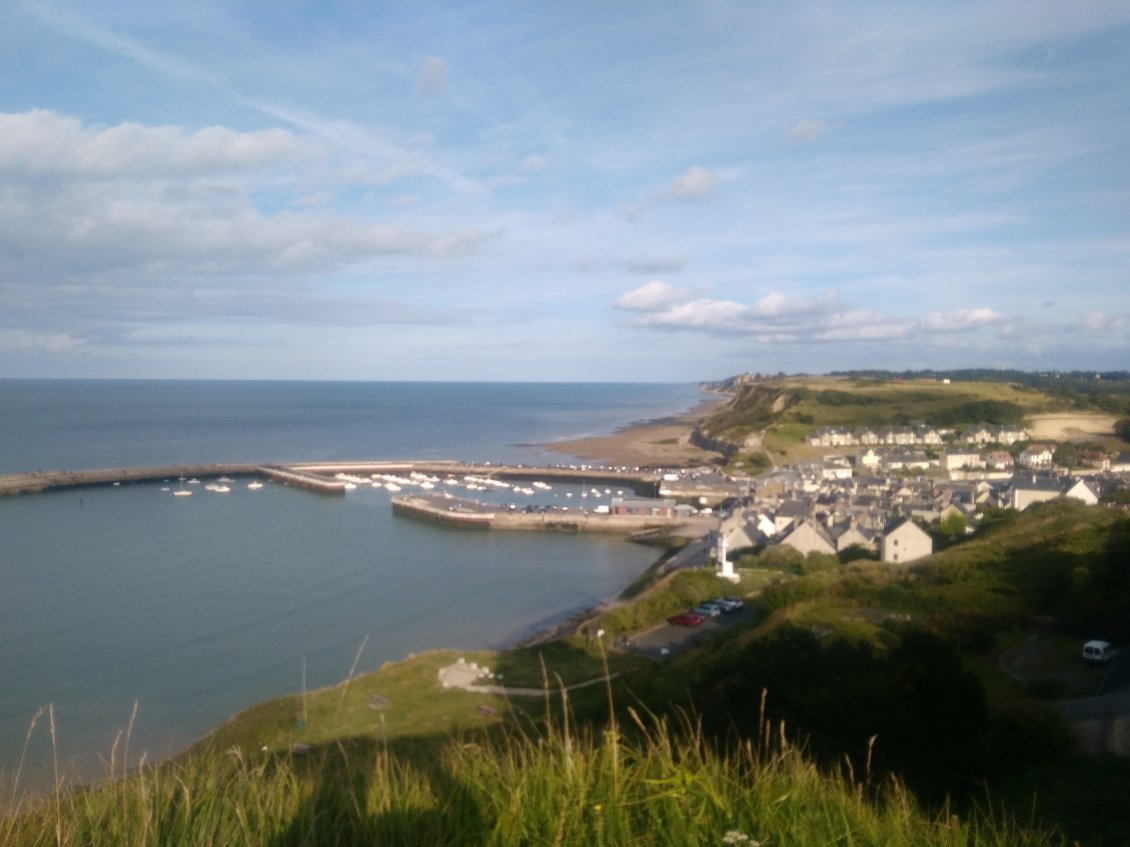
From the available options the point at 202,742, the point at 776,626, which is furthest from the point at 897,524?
the point at 202,742

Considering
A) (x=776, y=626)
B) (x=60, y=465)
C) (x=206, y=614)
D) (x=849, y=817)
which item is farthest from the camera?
(x=60, y=465)

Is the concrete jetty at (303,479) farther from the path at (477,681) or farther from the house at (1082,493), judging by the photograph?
the house at (1082,493)

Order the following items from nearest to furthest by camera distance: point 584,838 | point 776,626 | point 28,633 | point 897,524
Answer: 1. point 584,838
2. point 776,626
3. point 28,633
4. point 897,524

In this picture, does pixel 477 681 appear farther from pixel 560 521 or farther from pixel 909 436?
pixel 909 436

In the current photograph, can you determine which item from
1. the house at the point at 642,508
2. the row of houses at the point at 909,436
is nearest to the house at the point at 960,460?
the row of houses at the point at 909,436

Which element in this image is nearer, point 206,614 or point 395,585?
point 206,614

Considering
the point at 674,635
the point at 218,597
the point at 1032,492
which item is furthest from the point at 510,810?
the point at 1032,492

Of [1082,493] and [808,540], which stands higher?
[1082,493]

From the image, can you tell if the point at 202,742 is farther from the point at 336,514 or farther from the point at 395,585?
the point at 336,514
